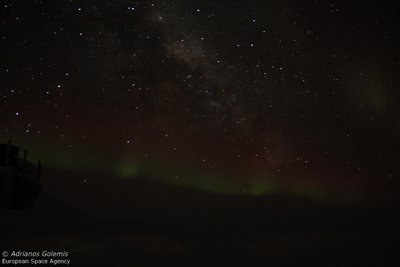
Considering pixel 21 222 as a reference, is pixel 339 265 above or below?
below

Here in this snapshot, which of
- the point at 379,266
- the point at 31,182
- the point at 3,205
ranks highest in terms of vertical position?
the point at 31,182

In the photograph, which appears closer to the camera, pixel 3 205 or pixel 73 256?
pixel 3 205

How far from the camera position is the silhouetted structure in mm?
11078

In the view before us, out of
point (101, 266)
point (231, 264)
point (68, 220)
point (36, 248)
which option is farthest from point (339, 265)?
point (68, 220)

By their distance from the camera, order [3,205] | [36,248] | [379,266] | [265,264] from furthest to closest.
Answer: [379,266]
[265,264]
[36,248]
[3,205]

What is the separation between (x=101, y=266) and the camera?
176 ft

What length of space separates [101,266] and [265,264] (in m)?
40.0

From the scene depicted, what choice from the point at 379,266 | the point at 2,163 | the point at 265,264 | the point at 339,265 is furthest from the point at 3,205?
the point at 379,266

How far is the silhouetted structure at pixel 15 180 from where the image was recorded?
36.3ft

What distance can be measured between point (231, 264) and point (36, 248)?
37910mm

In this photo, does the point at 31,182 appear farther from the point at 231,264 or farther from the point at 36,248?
the point at 231,264

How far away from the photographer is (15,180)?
37.8 feet

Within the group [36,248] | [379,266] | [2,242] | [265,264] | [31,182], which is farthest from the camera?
[379,266]

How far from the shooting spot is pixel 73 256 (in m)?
59.3
